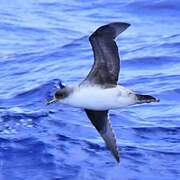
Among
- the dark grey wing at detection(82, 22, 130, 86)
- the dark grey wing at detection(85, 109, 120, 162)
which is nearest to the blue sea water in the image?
the dark grey wing at detection(85, 109, 120, 162)

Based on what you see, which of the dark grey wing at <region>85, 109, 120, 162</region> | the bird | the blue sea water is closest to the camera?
the bird

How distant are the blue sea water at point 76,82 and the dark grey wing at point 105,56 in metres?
1.38

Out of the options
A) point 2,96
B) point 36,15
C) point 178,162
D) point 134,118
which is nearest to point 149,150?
point 178,162

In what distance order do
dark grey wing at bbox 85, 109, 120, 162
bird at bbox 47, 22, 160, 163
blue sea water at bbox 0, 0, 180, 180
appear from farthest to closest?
blue sea water at bbox 0, 0, 180, 180
dark grey wing at bbox 85, 109, 120, 162
bird at bbox 47, 22, 160, 163

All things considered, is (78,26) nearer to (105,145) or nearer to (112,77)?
(105,145)

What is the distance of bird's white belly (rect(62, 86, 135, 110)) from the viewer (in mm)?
9453

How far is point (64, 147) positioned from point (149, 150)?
113 centimetres

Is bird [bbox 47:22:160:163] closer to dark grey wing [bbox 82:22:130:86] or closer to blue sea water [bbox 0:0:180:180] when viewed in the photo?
dark grey wing [bbox 82:22:130:86]

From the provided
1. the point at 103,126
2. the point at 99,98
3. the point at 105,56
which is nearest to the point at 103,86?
the point at 99,98

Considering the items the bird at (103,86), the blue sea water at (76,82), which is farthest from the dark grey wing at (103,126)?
the bird at (103,86)

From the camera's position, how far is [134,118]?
12539mm

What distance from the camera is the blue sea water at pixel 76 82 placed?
35.4 feet

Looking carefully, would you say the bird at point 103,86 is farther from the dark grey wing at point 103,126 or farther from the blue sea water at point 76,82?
the blue sea water at point 76,82

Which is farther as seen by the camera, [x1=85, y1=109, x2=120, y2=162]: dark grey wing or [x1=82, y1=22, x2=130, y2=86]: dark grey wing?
[x1=85, y1=109, x2=120, y2=162]: dark grey wing
